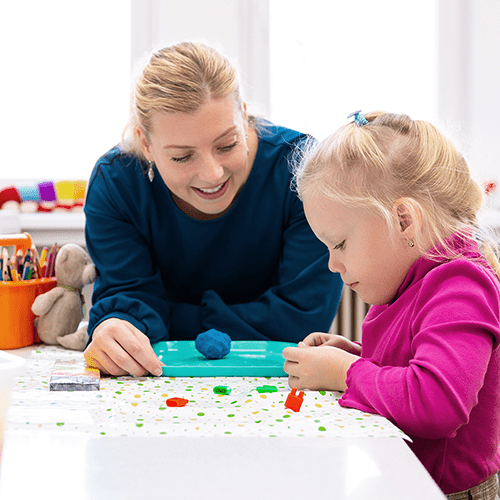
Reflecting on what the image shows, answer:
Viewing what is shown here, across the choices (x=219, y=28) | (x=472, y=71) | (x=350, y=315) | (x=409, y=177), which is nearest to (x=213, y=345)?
(x=409, y=177)

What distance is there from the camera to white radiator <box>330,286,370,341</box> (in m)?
2.18

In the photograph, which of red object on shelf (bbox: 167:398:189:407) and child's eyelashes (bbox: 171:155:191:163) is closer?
red object on shelf (bbox: 167:398:189:407)

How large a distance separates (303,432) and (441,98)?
80.0 inches

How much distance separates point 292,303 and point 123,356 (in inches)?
15.1

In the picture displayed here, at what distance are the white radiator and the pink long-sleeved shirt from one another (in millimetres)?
1455

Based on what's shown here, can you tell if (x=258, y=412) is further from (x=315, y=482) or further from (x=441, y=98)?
(x=441, y=98)

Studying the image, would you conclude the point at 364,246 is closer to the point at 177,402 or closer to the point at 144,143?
the point at 177,402

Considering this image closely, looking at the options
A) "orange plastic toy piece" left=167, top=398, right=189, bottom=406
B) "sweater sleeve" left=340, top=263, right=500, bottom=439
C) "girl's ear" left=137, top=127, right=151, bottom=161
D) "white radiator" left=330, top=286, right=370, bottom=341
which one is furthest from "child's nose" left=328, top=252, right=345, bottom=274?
"white radiator" left=330, top=286, right=370, bottom=341

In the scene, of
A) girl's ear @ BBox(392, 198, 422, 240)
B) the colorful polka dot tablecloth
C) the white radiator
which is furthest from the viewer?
the white radiator

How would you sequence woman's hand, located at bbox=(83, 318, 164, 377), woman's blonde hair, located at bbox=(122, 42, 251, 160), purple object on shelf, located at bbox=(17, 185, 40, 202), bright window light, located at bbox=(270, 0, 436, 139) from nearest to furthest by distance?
woman's hand, located at bbox=(83, 318, 164, 377), woman's blonde hair, located at bbox=(122, 42, 251, 160), purple object on shelf, located at bbox=(17, 185, 40, 202), bright window light, located at bbox=(270, 0, 436, 139)

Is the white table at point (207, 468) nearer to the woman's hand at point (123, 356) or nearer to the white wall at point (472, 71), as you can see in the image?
the woman's hand at point (123, 356)

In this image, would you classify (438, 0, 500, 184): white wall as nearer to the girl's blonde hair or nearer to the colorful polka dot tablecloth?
the girl's blonde hair

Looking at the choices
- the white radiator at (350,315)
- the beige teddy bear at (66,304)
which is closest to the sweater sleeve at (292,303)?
the beige teddy bear at (66,304)

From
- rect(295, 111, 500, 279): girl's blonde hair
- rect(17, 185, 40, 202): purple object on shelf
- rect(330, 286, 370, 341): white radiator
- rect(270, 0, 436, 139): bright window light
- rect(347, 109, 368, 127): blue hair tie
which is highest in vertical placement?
rect(270, 0, 436, 139): bright window light
